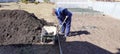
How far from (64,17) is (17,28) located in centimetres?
207

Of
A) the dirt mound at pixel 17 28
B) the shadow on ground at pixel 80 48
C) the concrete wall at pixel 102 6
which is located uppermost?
the dirt mound at pixel 17 28

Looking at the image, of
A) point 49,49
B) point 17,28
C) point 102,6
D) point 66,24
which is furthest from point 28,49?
point 102,6

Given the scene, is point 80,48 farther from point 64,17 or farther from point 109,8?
point 109,8

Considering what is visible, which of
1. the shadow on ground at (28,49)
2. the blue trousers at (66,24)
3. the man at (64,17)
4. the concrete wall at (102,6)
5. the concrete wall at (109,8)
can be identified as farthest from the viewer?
the concrete wall at (102,6)

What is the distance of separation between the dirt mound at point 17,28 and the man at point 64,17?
105 cm

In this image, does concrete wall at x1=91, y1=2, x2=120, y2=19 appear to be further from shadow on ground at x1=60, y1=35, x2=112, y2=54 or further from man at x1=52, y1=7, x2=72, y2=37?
shadow on ground at x1=60, y1=35, x2=112, y2=54

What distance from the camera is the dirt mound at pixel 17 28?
7.96 m

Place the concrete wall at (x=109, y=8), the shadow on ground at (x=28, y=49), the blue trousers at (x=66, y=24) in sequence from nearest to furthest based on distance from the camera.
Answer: the shadow on ground at (x=28, y=49) < the blue trousers at (x=66, y=24) < the concrete wall at (x=109, y=8)

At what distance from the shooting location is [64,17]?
8.82 meters

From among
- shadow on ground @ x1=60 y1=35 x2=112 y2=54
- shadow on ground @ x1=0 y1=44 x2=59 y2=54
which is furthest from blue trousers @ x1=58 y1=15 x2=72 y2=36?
shadow on ground @ x1=0 y1=44 x2=59 y2=54

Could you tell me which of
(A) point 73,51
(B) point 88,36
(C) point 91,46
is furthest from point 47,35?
(B) point 88,36

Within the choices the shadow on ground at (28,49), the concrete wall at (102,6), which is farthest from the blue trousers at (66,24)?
the concrete wall at (102,6)

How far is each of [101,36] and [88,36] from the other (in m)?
0.64

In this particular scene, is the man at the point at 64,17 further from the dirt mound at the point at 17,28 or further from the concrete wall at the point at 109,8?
the concrete wall at the point at 109,8
